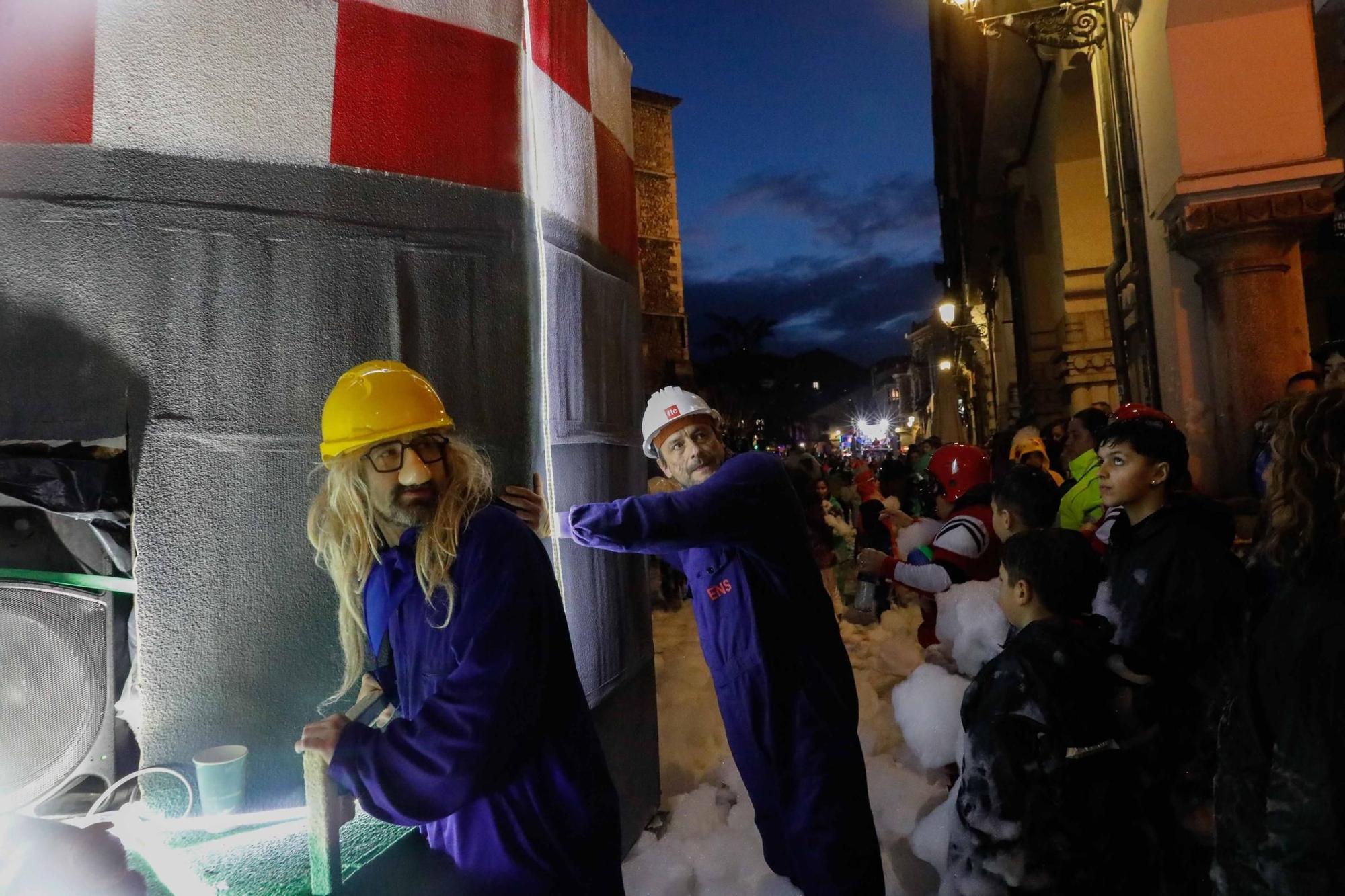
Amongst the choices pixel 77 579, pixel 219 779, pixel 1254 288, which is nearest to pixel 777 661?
pixel 219 779

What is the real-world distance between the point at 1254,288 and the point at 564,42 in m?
5.13

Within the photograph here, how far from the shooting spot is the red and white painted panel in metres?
2.43

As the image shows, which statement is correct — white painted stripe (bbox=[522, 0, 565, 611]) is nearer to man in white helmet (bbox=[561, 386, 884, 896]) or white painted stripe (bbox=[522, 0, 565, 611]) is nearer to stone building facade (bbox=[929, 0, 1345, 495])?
man in white helmet (bbox=[561, 386, 884, 896])

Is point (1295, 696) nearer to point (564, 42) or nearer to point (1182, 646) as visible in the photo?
point (1182, 646)

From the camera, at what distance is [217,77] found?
2.59m

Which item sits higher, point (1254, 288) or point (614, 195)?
point (614, 195)

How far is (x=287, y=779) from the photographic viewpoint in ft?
8.57

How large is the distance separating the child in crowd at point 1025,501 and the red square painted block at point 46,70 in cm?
388

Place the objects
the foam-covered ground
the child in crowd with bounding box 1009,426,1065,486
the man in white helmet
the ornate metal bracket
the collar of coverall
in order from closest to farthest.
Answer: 1. the man in white helmet
2. the collar of coverall
3. the foam-covered ground
4. the child in crowd with bounding box 1009,426,1065,486
5. the ornate metal bracket

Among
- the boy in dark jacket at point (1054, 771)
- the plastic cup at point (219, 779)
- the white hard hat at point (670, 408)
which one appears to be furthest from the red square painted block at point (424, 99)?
the boy in dark jacket at point (1054, 771)

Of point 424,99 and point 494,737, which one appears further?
point 424,99

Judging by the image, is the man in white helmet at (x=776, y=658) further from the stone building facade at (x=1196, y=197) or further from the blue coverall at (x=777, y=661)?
the stone building facade at (x=1196, y=197)

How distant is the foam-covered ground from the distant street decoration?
5945mm

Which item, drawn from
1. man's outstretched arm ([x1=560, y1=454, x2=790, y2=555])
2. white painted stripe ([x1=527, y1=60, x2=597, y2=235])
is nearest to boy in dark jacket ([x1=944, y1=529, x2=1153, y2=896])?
man's outstretched arm ([x1=560, y1=454, x2=790, y2=555])
